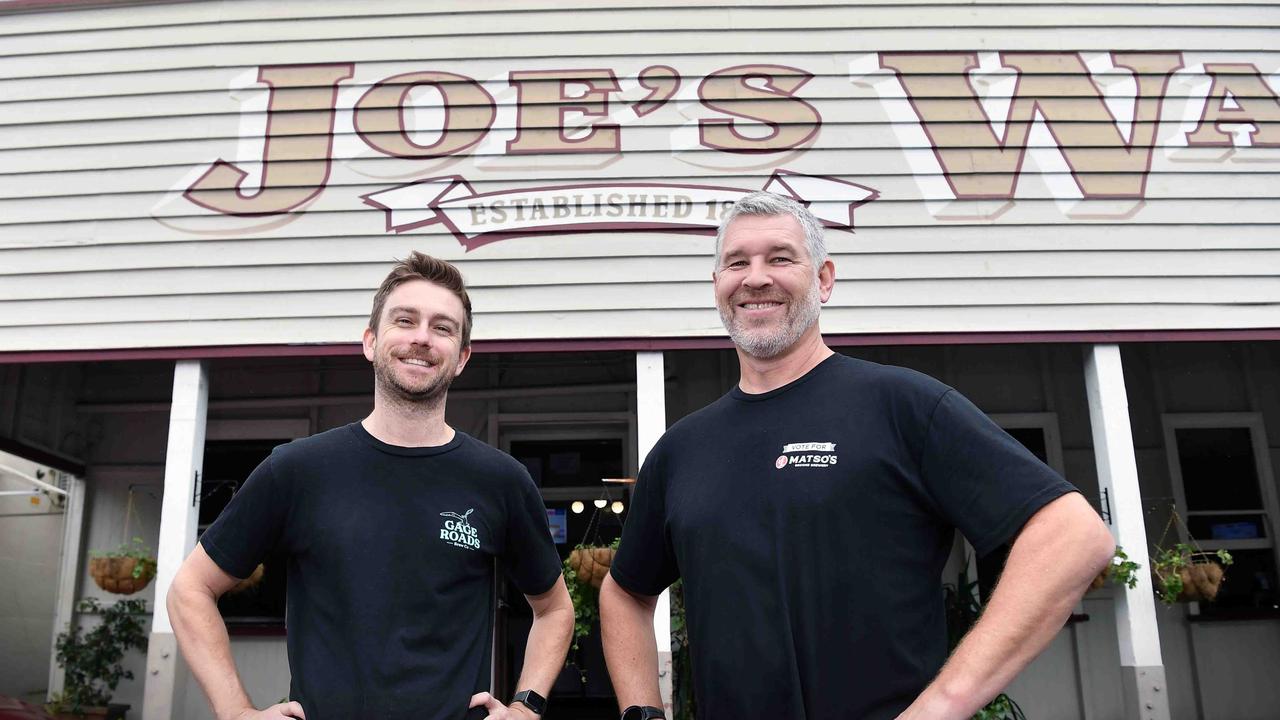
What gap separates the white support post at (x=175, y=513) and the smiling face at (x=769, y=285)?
4.08 m

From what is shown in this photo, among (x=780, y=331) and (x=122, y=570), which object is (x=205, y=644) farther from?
(x=122, y=570)

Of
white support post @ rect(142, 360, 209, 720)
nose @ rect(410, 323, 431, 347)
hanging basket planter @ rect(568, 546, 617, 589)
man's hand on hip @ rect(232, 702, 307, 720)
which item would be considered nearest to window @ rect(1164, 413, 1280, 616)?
hanging basket planter @ rect(568, 546, 617, 589)

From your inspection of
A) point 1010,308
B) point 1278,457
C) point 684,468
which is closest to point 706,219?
point 1010,308

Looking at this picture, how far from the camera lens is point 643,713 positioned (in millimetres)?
1810

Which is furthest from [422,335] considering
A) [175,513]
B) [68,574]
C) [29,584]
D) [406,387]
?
[29,584]

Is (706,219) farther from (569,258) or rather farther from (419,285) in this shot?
(419,285)

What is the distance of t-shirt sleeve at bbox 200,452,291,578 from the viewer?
6.69 ft

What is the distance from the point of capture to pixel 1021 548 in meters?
1.36

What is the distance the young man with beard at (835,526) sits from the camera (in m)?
1.32

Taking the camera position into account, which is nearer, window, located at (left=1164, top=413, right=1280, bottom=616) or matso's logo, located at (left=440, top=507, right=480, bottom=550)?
matso's logo, located at (left=440, top=507, right=480, bottom=550)

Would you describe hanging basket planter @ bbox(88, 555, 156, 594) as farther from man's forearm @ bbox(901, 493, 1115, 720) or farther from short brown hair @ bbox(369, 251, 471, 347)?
man's forearm @ bbox(901, 493, 1115, 720)

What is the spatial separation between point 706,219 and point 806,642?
3.98m

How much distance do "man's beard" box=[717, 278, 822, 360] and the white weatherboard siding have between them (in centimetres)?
326

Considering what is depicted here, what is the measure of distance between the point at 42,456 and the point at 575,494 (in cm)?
401
